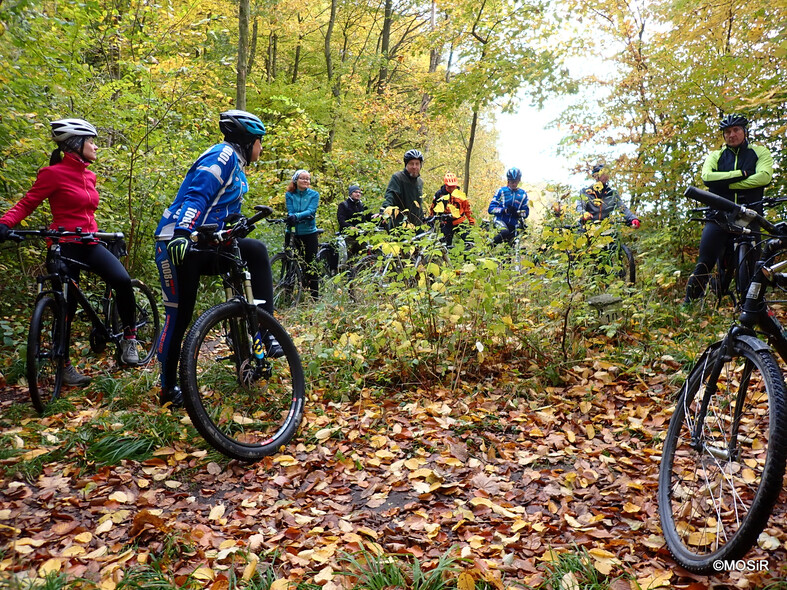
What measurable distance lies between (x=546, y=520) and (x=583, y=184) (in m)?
5.08

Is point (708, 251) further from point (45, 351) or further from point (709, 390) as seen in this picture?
point (45, 351)

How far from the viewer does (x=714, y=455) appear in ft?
8.16

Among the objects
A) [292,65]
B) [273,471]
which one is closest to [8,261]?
[273,471]

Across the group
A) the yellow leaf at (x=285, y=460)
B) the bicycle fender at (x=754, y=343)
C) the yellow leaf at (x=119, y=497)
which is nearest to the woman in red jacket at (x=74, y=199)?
the yellow leaf at (x=119, y=497)

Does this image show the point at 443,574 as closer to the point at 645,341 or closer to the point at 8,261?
the point at 645,341

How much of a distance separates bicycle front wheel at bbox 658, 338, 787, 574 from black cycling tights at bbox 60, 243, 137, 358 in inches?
192

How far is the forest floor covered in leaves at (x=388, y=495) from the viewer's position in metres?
2.53

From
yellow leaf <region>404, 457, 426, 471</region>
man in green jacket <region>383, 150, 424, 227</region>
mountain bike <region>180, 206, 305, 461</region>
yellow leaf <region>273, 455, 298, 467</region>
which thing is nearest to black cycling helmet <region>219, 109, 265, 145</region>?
mountain bike <region>180, 206, 305, 461</region>

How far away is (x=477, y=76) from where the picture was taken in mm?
13164

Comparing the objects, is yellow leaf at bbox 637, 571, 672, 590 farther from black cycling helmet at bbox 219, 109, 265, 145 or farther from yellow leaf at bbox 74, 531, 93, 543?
black cycling helmet at bbox 219, 109, 265, 145

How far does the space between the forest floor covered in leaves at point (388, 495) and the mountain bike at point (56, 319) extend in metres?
0.43

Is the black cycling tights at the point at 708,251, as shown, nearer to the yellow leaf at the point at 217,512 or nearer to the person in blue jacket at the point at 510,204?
the person in blue jacket at the point at 510,204

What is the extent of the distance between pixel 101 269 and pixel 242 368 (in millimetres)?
2160

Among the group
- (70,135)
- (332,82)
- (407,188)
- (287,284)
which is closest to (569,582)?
(70,135)
